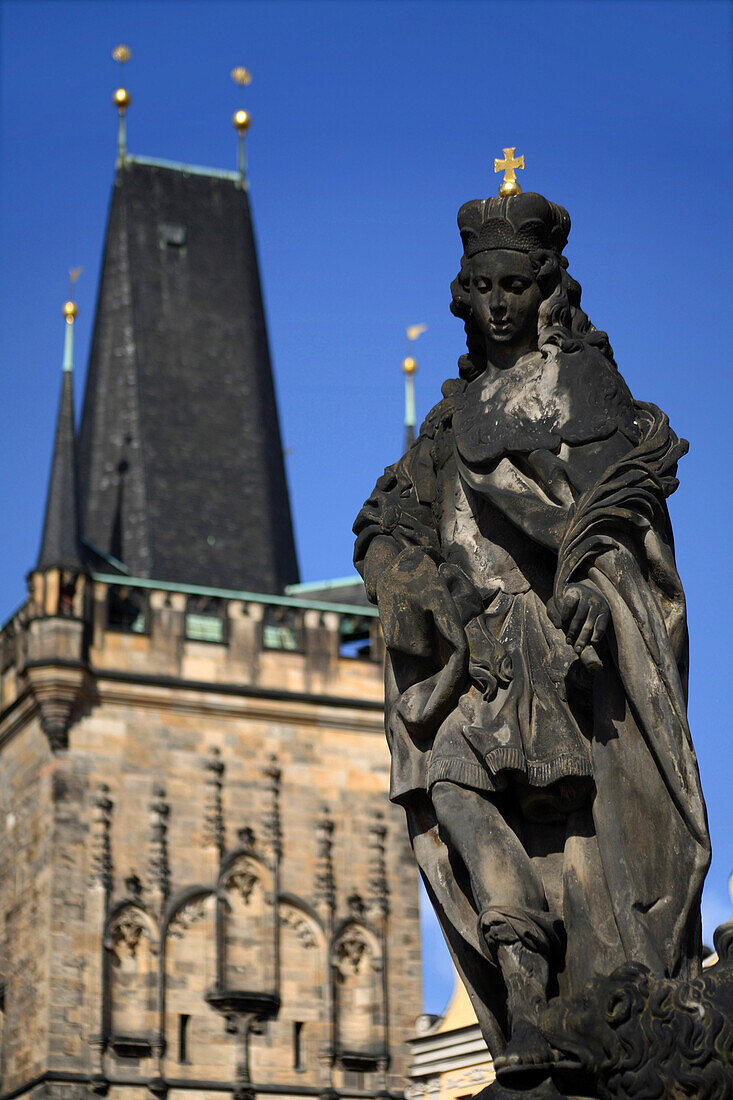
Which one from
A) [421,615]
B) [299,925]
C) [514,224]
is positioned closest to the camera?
[421,615]

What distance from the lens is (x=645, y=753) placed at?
4.07m

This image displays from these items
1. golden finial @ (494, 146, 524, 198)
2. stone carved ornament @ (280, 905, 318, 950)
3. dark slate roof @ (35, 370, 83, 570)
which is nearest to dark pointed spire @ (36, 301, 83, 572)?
dark slate roof @ (35, 370, 83, 570)

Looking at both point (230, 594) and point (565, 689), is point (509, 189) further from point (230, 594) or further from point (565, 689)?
point (230, 594)

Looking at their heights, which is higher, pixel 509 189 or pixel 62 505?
pixel 62 505

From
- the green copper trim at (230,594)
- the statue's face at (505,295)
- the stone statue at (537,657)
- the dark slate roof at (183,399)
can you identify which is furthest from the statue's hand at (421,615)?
the dark slate roof at (183,399)

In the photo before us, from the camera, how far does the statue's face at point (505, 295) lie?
4.43 meters

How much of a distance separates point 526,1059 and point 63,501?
27.8 meters

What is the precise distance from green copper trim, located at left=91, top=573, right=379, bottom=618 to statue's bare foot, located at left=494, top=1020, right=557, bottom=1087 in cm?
2718

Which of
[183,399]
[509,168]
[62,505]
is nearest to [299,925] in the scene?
[62,505]

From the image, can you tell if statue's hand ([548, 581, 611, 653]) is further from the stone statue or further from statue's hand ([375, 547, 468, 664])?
statue's hand ([375, 547, 468, 664])

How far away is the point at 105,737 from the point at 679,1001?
26415 millimetres

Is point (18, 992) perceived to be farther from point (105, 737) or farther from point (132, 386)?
point (132, 386)

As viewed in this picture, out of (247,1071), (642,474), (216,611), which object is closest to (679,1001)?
(642,474)

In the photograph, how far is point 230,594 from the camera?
31422 mm
